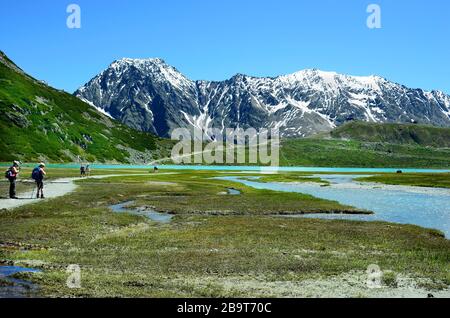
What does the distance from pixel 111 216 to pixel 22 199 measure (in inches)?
658

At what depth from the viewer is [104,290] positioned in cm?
1886

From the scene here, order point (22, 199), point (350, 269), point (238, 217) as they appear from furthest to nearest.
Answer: point (22, 199) → point (238, 217) → point (350, 269)

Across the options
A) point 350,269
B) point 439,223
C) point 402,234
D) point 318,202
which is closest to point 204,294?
point 350,269

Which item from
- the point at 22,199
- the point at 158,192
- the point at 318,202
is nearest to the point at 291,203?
the point at 318,202

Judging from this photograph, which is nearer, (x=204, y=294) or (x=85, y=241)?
(x=204, y=294)

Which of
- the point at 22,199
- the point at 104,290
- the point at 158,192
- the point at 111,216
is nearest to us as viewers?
the point at 104,290

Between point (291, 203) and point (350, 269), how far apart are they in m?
38.9

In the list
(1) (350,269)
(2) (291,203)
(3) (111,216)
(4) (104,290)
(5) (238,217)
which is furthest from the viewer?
(2) (291,203)
